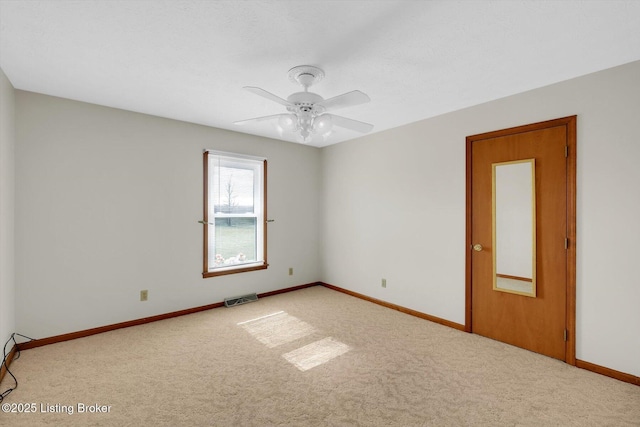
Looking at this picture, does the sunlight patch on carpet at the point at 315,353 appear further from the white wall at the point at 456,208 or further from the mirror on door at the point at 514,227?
the mirror on door at the point at 514,227

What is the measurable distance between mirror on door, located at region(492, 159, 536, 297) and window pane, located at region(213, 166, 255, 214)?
3.26 meters

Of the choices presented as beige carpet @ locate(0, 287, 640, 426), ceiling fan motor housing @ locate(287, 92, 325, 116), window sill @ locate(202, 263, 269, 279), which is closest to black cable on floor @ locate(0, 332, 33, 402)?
beige carpet @ locate(0, 287, 640, 426)

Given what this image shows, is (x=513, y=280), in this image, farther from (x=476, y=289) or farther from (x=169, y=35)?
(x=169, y=35)

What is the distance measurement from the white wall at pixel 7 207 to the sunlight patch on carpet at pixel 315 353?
241 cm

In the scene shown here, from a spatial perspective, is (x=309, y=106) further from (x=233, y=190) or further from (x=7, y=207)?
(x=7, y=207)

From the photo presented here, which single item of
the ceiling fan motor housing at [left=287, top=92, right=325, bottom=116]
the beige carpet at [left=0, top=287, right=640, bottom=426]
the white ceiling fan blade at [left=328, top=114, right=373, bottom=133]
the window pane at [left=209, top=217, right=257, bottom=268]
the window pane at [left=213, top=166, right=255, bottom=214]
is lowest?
the beige carpet at [left=0, top=287, right=640, bottom=426]

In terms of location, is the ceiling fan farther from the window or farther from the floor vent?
the floor vent


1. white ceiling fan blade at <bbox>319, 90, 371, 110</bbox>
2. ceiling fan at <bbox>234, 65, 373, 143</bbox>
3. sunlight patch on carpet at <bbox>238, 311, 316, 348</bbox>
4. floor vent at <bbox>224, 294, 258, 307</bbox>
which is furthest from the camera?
floor vent at <bbox>224, 294, 258, 307</bbox>

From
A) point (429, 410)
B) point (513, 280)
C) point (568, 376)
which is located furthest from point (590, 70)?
point (429, 410)

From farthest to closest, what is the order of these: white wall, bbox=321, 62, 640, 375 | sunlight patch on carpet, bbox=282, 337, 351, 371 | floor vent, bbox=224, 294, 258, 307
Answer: floor vent, bbox=224, 294, 258, 307 < sunlight patch on carpet, bbox=282, 337, 351, 371 < white wall, bbox=321, 62, 640, 375

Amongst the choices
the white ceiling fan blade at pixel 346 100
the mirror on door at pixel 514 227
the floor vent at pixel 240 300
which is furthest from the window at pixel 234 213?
the mirror on door at pixel 514 227

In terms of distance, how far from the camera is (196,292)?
390 centimetres

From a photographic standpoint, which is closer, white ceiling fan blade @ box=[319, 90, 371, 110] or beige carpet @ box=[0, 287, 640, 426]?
beige carpet @ box=[0, 287, 640, 426]

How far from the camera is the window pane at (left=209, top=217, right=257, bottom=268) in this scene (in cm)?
416
